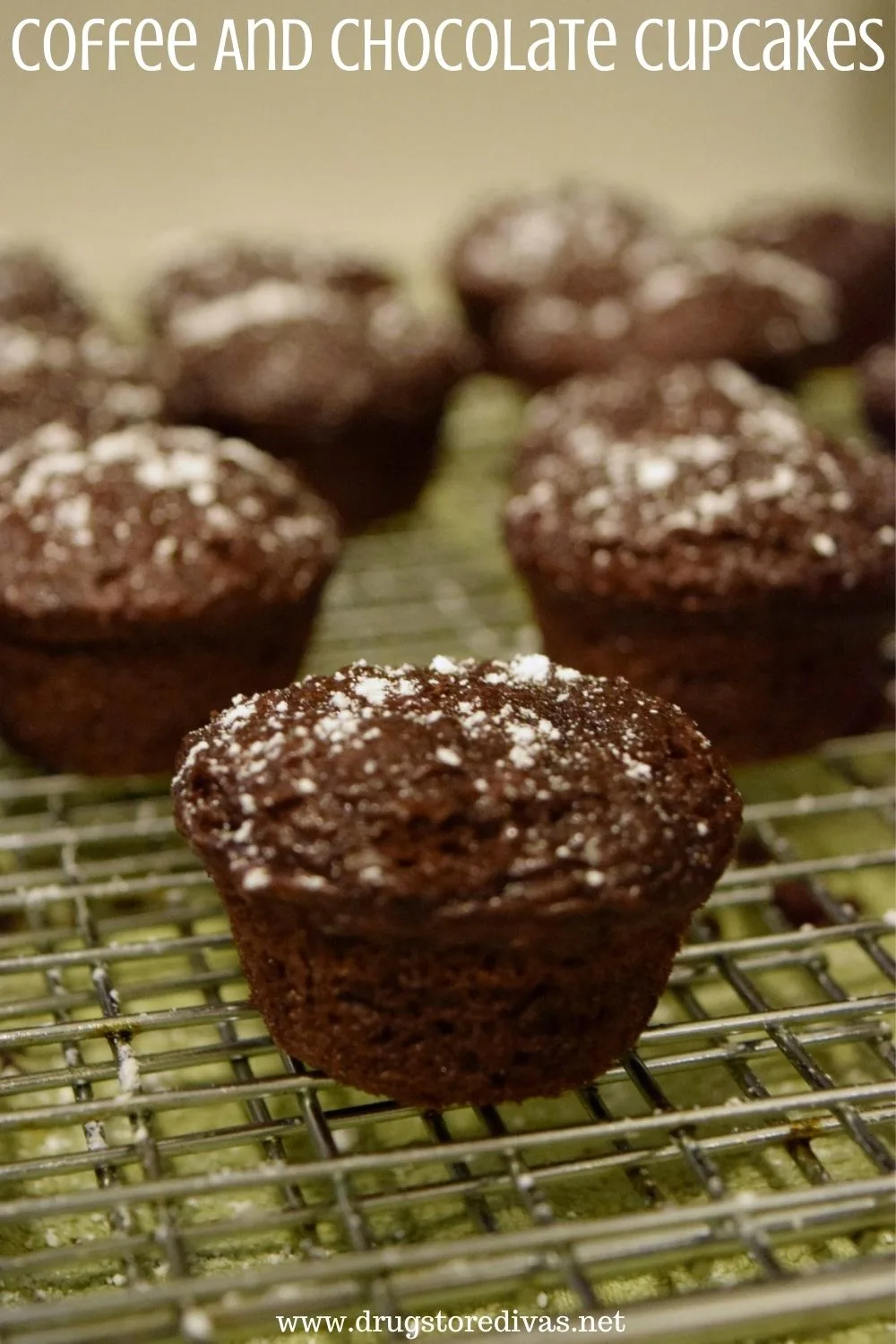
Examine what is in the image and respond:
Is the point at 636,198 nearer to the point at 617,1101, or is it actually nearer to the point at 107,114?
the point at 107,114

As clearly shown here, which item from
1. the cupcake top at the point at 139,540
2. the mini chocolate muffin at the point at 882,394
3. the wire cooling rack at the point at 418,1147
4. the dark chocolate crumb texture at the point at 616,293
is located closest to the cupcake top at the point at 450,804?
the wire cooling rack at the point at 418,1147

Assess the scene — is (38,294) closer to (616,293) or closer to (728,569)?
(616,293)

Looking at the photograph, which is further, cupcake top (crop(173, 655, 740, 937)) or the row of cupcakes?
the row of cupcakes

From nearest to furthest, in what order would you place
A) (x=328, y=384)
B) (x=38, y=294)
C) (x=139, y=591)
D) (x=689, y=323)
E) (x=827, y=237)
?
(x=139, y=591), (x=328, y=384), (x=689, y=323), (x=38, y=294), (x=827, y=237)

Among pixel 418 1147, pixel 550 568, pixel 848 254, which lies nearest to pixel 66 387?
pixel 550 568

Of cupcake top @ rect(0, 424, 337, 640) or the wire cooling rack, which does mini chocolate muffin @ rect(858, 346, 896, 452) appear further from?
cupcake top @ rect(0, 424, 337, 640)

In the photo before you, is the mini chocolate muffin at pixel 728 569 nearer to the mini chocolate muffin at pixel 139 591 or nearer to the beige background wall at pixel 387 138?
the mini chocolate muffin at pixel 139 591

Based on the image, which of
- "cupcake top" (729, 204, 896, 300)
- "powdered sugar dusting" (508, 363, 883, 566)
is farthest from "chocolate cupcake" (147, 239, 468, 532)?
"cupcake top" (729, 204, 896, 300)
